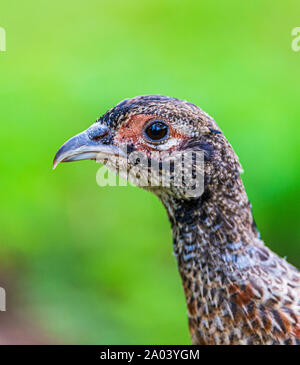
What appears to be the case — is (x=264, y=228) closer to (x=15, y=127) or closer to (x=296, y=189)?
(x=296, y=189)

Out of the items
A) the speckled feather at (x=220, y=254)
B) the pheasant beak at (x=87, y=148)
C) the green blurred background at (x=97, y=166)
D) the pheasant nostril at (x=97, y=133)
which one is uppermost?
the green blurred background at (x=97, y=166)

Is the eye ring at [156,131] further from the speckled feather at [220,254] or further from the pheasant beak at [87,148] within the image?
the pheasant beak at [87,148]

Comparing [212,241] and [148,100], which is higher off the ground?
[148,100]

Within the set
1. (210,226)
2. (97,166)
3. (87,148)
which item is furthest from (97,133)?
(97,166)

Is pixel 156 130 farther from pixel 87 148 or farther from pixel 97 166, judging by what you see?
pixel 97 166

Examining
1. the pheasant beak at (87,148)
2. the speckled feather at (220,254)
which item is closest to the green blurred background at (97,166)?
the speckled feather at (220,254)
